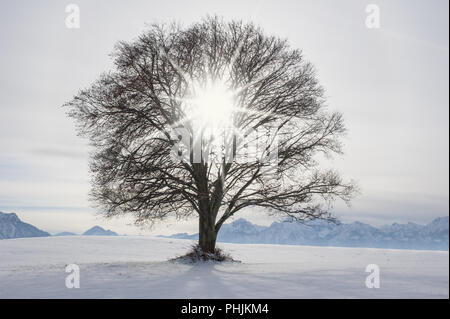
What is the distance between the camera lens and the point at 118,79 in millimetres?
17125

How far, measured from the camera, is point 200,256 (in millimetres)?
17359

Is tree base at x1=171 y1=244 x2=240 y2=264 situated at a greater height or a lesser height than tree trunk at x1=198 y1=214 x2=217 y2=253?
lesser

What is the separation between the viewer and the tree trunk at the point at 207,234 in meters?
18.1

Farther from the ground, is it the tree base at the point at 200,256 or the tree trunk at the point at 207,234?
the tree trunk at the point at 207,234

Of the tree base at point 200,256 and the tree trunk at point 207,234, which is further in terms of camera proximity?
the tree trunk at point 207,234

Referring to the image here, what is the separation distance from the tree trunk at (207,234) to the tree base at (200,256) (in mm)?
277

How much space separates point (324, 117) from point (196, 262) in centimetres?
888

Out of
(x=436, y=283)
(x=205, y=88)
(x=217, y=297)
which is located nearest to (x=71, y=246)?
(x=205, y=88)

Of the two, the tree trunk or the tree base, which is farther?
the tree trunk

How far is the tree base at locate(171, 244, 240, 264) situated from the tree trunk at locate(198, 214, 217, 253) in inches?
10.9

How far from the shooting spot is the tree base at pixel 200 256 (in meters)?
17.2

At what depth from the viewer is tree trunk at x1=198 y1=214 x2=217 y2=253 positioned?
18109 mm

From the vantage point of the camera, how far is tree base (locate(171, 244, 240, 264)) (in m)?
17.2
